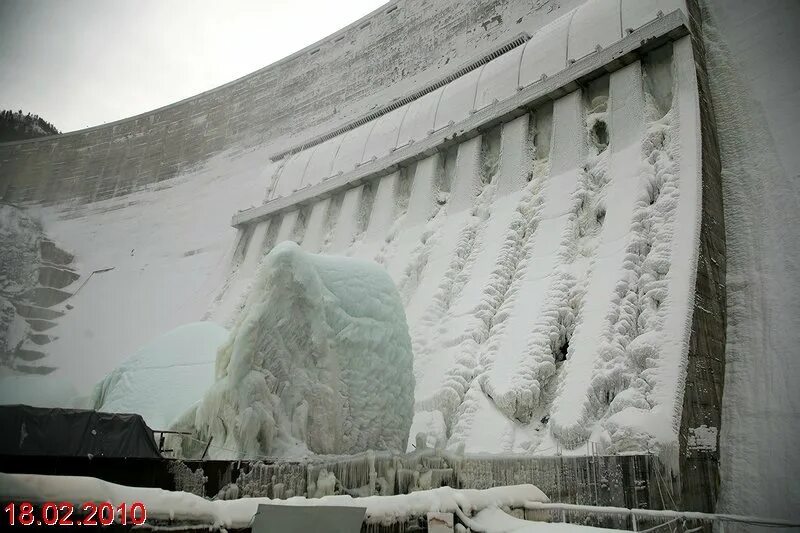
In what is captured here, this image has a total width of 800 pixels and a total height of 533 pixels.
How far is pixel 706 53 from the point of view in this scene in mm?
6320

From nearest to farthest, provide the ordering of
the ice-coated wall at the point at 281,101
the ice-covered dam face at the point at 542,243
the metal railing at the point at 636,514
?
the metal railing at the point at 636,514 < the ice-covered dam face at the point at 542,243 < the ice-coated wall at the point at 281,101

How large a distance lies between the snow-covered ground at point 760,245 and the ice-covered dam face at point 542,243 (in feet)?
2.17

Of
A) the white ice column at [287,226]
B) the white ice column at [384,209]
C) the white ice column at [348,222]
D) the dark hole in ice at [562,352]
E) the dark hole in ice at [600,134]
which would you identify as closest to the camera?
the dark hole in ice at [562,352]

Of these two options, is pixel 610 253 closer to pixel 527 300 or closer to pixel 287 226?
pixel 527 300

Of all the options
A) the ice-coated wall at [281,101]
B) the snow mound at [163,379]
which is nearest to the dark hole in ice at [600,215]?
the snow mound at [163,379]

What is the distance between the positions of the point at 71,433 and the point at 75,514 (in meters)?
2.84

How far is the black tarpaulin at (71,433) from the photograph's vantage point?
359cm

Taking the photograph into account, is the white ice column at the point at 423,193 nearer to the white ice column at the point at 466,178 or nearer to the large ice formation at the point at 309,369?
the white ice column at the point at 466,178

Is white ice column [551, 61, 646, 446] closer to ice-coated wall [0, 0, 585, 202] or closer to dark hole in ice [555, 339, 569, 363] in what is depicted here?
dark hole in ice [555, 339, 569, 363]

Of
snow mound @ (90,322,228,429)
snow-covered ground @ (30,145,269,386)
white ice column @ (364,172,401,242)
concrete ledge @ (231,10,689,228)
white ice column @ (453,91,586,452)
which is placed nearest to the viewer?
white ice column @ (453,91,586,452)

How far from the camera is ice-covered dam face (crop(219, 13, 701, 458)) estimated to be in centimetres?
415

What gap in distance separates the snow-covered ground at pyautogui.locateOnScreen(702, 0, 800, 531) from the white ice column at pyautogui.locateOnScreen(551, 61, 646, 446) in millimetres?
878

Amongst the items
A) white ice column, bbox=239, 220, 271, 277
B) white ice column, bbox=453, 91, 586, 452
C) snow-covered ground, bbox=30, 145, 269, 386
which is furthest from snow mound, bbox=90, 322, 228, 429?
snow-covered ground, bbox=30, 145, 269, 386

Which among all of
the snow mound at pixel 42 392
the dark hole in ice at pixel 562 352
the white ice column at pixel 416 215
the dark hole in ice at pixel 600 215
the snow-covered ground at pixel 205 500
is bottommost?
the snow-covered ground at pixel 205 500
